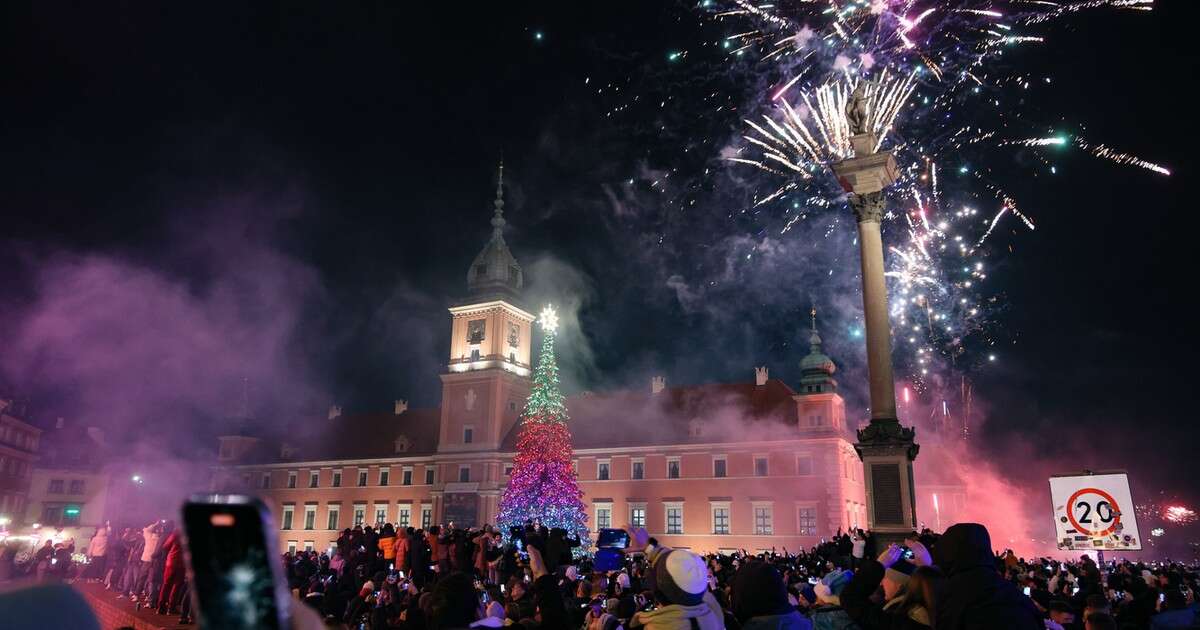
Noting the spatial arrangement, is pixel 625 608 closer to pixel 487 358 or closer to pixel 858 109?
pixel 858 109

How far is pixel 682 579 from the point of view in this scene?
4.63 metres

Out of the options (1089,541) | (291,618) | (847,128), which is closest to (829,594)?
(291,618)

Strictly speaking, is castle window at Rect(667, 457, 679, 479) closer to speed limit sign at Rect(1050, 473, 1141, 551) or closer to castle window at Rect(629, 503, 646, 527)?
castle window at Rect(629, 503, 646, 527)

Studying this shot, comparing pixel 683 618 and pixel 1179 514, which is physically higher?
pixel 1179 514

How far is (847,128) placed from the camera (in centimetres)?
2159

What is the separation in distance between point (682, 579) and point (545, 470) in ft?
161

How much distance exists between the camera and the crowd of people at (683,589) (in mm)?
4406

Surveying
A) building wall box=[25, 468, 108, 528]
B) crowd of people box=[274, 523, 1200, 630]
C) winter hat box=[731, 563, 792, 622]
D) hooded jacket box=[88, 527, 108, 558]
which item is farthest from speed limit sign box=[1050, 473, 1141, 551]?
building wall box=[25, 468, 108, 528]

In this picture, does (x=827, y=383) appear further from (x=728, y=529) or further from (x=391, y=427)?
(x=391, y=427)

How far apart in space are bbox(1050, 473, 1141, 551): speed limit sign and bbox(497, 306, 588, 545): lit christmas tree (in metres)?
35.7

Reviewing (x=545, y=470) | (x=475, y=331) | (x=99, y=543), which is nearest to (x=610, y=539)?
(x=99, y=543)

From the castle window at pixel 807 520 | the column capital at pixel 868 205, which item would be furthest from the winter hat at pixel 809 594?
the castle window at pixel 807 520

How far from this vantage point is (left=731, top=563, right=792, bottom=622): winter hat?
4609 millimetres

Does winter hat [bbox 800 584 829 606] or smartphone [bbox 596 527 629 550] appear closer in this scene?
winter hat [bbox 800 584 829 606]
